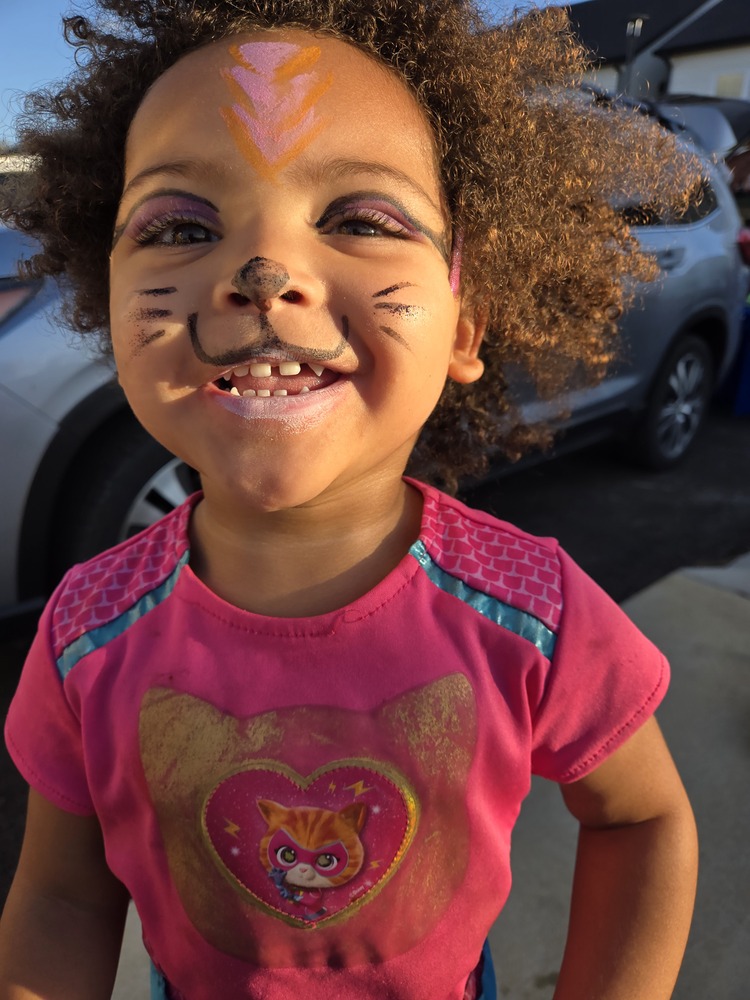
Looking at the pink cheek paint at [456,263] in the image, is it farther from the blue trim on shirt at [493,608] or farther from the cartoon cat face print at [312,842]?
the cartoon cat face print at [312,842]

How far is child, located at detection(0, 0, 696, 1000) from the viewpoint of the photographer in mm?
1021

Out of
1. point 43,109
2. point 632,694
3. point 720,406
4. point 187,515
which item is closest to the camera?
point 632,694

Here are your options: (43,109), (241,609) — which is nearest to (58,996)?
(241,609)

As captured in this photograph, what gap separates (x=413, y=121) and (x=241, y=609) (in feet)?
2.43

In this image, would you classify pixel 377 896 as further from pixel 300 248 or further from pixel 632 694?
pixel 300 248

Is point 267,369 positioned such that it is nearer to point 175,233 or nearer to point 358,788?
point 175,233

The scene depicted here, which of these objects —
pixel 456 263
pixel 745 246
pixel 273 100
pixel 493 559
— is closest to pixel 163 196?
pixel 273 100

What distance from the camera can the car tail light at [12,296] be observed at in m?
2.39

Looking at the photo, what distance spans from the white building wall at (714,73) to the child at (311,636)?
1067 inches

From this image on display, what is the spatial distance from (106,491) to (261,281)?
6.34 ft

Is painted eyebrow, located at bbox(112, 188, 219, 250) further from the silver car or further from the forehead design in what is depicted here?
the silver car

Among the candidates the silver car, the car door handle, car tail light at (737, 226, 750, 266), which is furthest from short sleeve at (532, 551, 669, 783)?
car tail light at (737, 226, 750, 266)

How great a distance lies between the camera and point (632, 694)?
111 cm

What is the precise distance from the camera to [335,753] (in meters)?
1.07
